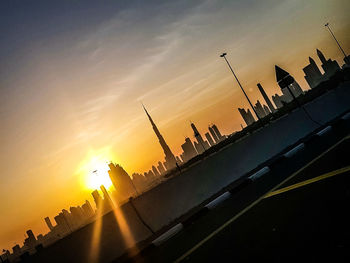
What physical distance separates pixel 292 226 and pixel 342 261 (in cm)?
143

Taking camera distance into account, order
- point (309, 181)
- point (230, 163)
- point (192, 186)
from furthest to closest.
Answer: point (230, 163) < point (192, 186) < point (309, 181)

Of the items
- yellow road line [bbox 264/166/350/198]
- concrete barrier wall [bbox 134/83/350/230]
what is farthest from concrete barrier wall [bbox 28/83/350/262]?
yellow road line [bbox 264/166/350/198]

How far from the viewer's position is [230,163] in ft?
36.3

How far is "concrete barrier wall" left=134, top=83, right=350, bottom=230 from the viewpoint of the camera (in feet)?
31.6

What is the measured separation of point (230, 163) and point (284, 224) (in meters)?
6.74

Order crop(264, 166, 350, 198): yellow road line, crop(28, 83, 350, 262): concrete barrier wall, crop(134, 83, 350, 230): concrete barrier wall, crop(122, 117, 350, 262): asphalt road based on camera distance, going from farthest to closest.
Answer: crop(134, 83, 350, 230): concrete barrier wall, crop(28, 83, 350, 262): concrete barrier wall, crop(264, 166, 350, 198): yellow road line, crop(122, 117, 350, 262): asphalt road

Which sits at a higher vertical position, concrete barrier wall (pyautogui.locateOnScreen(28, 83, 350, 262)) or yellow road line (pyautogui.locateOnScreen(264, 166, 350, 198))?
concrete barrier wall (pyautogui.locateOnScreen(28, 83, 350, 262))

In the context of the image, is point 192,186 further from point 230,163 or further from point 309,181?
point 309,181

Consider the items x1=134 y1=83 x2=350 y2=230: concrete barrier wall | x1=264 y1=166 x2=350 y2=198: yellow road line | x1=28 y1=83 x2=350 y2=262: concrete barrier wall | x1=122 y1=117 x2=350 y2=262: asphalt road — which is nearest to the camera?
x1=122 y1=117 x2=350 y2=262: asphalt road

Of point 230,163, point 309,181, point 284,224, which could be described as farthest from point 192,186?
point 284,224

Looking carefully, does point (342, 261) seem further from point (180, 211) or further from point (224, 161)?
point (224, 161)

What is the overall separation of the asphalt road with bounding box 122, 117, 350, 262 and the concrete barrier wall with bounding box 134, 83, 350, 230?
152cm

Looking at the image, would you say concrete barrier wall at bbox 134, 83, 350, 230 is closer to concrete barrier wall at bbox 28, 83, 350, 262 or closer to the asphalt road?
concrete barrier wall at bbox 28, 83, 350, 262

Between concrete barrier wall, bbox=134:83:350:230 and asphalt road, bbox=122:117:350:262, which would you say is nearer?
asphalt road, bbox=122:117:350:262
